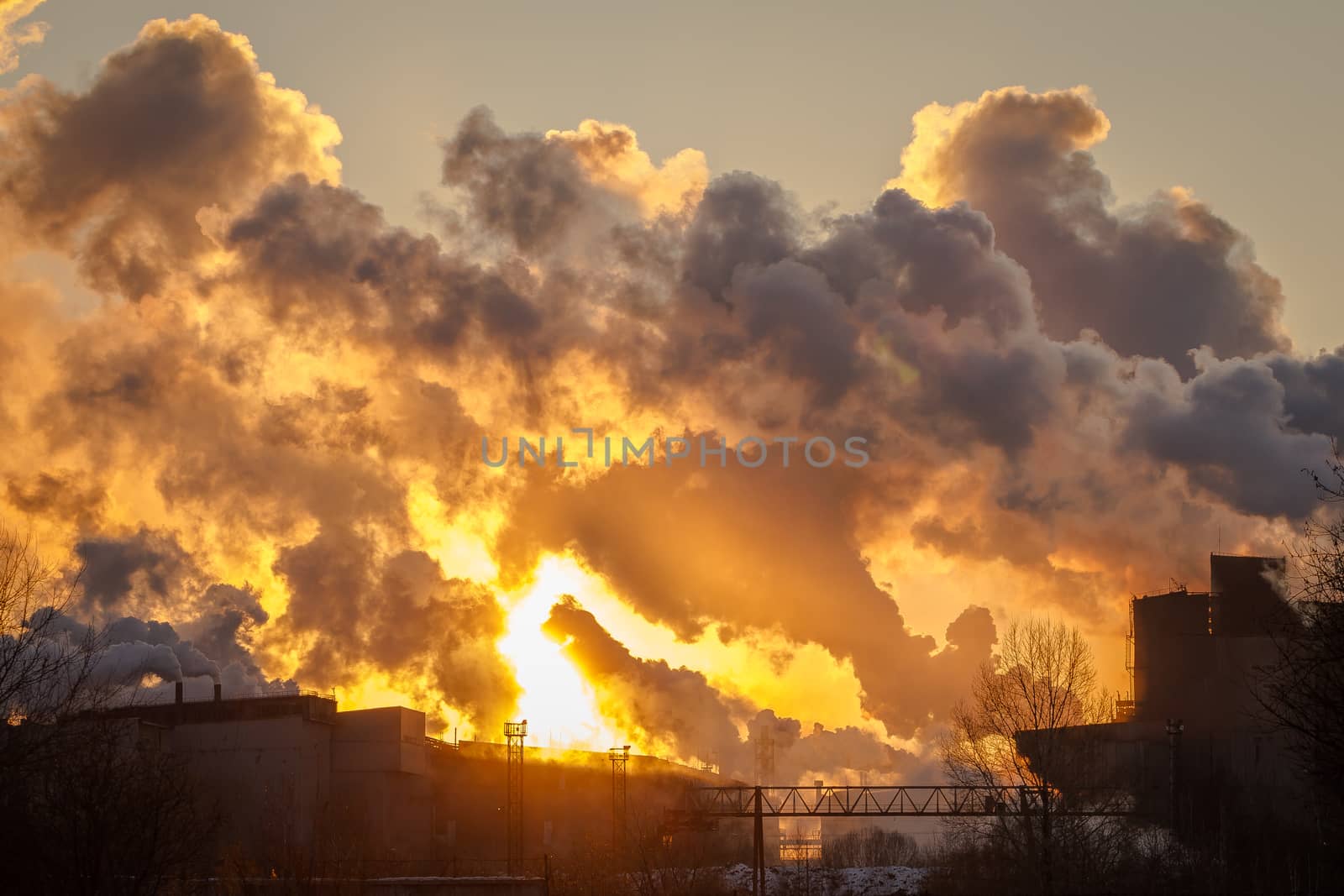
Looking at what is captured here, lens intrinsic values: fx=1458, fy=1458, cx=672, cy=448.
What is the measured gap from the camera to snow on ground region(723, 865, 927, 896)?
66438mm

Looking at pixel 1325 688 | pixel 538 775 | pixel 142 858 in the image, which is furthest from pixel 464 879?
pixel 538 775

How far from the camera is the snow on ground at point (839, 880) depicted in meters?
66.4

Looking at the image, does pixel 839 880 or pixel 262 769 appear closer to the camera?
pixel 262 769

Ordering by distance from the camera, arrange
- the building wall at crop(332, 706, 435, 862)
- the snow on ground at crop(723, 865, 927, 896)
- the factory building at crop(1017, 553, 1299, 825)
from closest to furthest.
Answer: the factory building at crop(1017, 553, 1299, 825), the snow on ground at crop(723, 865, 927, 896), the building wall at crop(332, 706, 435, 862)

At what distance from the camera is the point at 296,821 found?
2608 inches

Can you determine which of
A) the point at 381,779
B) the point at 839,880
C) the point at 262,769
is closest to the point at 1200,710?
the point at 839,880

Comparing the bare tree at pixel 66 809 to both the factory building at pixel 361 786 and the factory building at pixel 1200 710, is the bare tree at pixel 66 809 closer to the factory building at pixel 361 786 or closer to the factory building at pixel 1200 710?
the factory building at pixel 361 786

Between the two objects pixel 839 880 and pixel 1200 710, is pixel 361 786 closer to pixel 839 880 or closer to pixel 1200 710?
pixel 839 880

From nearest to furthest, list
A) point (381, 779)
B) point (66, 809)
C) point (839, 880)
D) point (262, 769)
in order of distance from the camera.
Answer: point (66, 809) → point (262, 769) → point (839, 880) → point (381, 779)

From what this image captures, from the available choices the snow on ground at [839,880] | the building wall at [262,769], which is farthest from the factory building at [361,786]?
the snow on ground at [839,880]

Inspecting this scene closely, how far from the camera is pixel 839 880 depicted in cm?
6994

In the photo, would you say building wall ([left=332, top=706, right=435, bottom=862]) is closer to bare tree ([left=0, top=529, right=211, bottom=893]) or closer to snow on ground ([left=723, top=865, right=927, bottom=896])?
snow on ground ([left=723, top=865, right=927, bottom=896])

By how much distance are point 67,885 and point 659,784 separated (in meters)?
66.5

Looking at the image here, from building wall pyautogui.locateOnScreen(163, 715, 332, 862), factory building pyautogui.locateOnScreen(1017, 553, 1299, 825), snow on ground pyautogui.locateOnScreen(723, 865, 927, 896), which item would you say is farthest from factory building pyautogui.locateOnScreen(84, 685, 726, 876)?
factory building pyautogui.locateOnScreen(1017, 553, 1299, 825)
